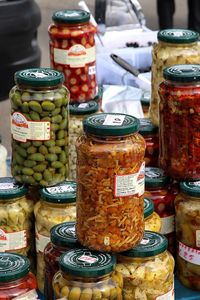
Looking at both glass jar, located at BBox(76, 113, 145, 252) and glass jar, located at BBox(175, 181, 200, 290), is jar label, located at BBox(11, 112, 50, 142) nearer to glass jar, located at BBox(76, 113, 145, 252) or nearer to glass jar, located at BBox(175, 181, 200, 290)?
glass jar, located at BBox(76, 113, 145, 252)

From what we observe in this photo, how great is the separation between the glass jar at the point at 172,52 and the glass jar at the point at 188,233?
0.30m

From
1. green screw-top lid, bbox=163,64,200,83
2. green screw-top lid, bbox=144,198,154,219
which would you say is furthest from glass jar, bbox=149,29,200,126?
green screw-top lid, bbox=144,198,154,219

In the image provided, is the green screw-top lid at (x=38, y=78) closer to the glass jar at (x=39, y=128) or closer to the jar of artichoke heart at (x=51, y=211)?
the glass jar at (x=39, y=128)

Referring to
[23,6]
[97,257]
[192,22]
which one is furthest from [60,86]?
[192,22]

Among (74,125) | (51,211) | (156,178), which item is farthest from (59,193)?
(74,125)

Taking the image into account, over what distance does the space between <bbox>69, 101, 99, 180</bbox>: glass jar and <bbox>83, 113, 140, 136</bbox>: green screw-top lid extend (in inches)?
20.9

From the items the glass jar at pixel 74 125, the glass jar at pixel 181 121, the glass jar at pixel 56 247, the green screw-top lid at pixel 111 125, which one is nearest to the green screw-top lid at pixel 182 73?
the glass jar at pixel 181 121

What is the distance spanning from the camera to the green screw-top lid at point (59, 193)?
202cm

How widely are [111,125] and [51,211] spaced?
0.38 meters

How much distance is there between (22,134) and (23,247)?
0.96 ft

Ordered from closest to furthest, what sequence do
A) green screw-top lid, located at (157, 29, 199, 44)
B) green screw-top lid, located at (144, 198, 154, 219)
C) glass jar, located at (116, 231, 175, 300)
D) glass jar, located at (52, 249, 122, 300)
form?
glass jar, located at (52, 249, 122, 300) < glass jar, located at (116, 231, 175, 300) < green screw-top lid, located at (144, 198, 154, 219) < green screw-top lid, located at (157, 29, 199, 44)

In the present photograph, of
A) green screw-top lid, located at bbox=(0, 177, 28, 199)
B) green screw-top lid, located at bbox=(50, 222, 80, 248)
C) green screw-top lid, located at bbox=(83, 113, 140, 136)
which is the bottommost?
green screw-top lid, located at bbox=(50, 222, 80, 248)

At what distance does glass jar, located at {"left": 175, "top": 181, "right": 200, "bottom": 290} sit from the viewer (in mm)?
2055

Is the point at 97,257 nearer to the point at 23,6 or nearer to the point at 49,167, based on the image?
the point at 49,167
